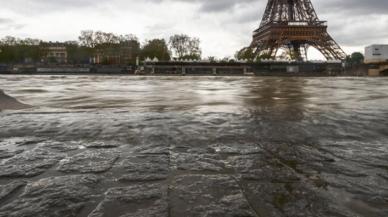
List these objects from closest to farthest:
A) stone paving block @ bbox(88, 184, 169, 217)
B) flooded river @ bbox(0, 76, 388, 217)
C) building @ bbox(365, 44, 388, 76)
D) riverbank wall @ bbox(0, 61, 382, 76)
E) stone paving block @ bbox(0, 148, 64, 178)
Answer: stone paving block @ bbox(88, 184, 169, 217) → flooded river @ bbox(0, 76, 388, 217) → stone paving block @ bbox(0, 148, 64, 178) → riverbank wall @ bbox(0, 61, 382, 76) → building @ bbox(365, 44, 388, 76)

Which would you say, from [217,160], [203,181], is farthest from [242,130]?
[203,181]

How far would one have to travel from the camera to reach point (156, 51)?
88.1 meters

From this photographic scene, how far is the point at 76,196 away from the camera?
2.38 meters

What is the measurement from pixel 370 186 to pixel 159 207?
1.60 m

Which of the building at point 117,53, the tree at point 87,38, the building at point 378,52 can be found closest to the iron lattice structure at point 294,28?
the building at point 378,52

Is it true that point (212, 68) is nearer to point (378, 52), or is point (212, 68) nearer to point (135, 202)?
point (378, 52)

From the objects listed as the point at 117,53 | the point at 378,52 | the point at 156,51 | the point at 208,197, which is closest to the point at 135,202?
the point at 208,197

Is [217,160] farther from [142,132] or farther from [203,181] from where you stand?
[142,132]

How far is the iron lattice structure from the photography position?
2611 inches

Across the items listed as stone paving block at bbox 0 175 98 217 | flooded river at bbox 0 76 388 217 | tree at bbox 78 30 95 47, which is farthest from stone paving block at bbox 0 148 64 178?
tree at bbox 78 30 95 47

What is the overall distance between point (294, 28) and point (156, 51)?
35925 mm

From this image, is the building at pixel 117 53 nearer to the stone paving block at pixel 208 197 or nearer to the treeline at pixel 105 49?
the treeline at pixel 105 49

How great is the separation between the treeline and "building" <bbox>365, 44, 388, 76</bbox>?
4111 cm

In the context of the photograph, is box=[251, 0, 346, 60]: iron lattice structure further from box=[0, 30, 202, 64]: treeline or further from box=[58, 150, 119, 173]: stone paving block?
box=[58, 150, 119, 173]: stone paving block
